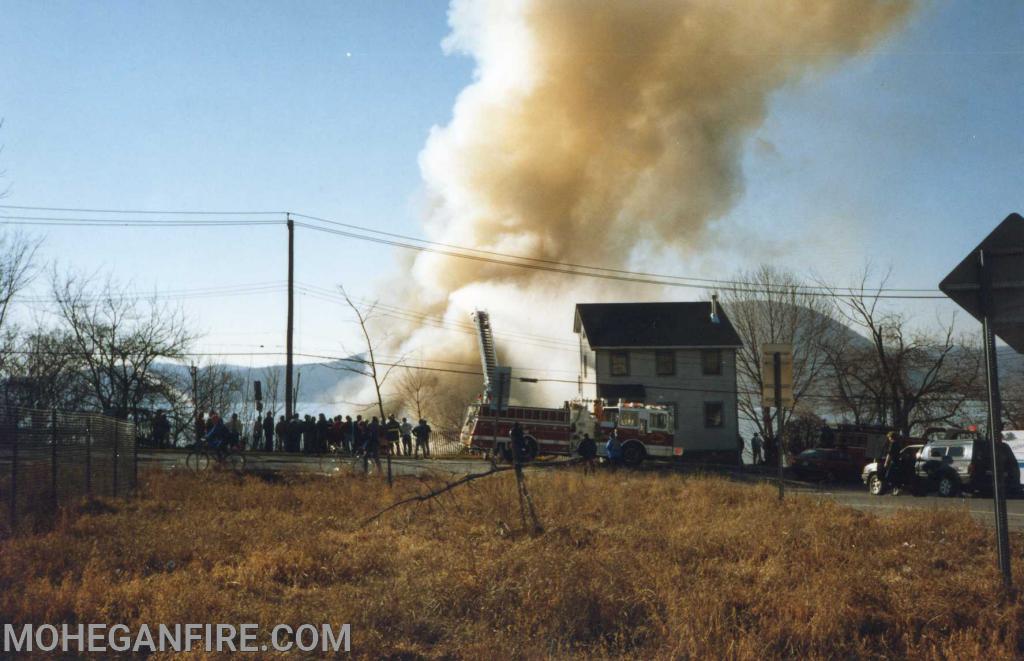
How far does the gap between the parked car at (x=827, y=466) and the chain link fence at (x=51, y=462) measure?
66.1 ft

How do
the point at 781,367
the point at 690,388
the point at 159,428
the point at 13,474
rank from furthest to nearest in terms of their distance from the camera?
1. the point at 690,388
2. the point at 159,428
3. the point at 781,367
4. the point at 13,474

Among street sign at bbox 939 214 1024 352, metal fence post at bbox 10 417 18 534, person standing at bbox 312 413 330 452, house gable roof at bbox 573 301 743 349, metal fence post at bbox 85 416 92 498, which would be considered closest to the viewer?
street sign at bbox 939 214 1024 352

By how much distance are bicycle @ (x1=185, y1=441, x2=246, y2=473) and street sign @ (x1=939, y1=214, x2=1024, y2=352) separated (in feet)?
54.8

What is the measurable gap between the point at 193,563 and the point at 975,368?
38518 mm

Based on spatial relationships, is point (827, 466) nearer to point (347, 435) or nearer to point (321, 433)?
point (347, 435)

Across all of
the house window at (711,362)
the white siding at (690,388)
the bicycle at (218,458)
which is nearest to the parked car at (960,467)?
the bicycle at (218,458)

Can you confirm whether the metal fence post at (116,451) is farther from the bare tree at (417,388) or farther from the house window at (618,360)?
the bare tree at (417,388)

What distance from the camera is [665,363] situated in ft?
149

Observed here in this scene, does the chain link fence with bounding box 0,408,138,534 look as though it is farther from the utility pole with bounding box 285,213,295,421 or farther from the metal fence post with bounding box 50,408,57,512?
the utility pole with bounding box 285,213,295,421

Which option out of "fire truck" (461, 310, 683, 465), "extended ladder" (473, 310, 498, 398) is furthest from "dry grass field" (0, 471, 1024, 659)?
"extended ladder" (473, 310, 498, 398)

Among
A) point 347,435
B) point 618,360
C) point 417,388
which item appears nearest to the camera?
point 347,435

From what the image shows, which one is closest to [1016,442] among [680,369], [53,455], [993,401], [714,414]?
[993,401]

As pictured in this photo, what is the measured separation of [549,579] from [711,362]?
39.5 meters

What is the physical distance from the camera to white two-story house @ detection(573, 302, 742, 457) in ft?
145
